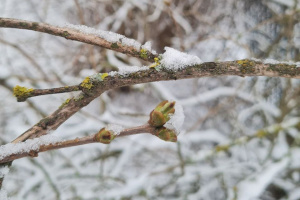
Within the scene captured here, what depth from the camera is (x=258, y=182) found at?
1.89 meters

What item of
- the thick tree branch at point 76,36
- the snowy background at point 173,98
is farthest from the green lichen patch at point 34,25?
the snowy background at point 173,98

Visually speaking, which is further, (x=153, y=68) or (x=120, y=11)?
(x=120, y=11)

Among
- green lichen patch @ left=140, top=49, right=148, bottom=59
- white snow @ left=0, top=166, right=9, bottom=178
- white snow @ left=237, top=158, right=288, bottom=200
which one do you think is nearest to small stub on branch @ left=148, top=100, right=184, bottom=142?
green lichen patch @ left=140, top=49, right=148, bottom=59

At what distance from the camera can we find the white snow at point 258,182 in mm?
1732

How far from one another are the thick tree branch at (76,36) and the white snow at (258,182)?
1454mm

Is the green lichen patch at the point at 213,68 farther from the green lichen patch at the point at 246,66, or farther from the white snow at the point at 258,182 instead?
the white snow at the point at 258,182

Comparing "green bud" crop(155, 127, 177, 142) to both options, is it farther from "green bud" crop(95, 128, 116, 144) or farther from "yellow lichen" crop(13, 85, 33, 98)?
"yellow lichen" crop(13, 85, 33, 98)

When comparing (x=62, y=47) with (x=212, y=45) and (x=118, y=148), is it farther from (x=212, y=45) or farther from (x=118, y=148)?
(x=212, y=45)

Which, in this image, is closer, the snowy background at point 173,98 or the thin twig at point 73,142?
the thin twig at point 73,142

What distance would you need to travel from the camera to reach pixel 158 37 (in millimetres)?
3039

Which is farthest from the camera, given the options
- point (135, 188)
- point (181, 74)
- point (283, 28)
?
point (283, 28)

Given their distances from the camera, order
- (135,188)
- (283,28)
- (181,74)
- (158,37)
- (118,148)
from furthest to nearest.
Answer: (158,37)
(118,148)
(283,28)
(135,188)
(181,74)

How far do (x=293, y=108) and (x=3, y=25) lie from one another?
2302 mm

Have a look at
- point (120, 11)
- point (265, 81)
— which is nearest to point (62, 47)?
point (120, 11)
